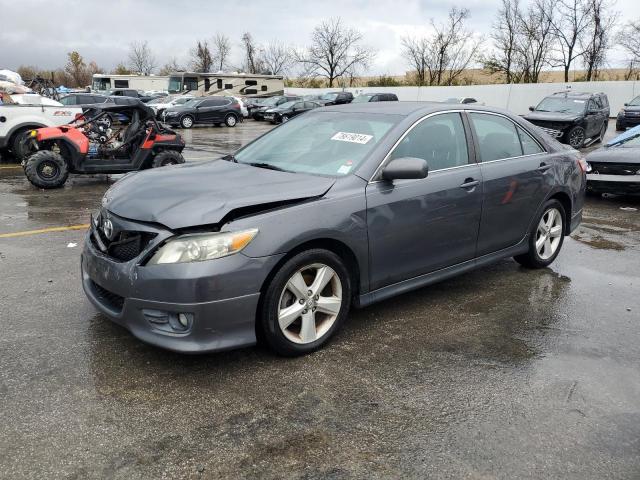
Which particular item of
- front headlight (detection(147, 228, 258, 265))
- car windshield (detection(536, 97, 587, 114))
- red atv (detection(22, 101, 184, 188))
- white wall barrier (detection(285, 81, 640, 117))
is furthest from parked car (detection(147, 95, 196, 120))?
front headlight (detection(147, 228, 258, 265))

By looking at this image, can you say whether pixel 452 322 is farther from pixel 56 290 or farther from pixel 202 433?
pixel 56 290

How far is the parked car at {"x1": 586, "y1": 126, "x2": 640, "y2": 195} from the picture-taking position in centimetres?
896

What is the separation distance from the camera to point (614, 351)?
152 inches

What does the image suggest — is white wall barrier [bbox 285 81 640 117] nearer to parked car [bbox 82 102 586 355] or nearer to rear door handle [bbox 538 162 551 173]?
rear door handle [bbox 538 162 551 173]

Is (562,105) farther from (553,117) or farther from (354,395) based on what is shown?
(354,395)

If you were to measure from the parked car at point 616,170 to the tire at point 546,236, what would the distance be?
363 cm

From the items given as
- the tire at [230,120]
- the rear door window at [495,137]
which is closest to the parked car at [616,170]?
the rear door window at [495,137]

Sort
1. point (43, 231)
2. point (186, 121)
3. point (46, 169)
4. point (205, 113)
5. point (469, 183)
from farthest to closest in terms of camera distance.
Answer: point (205, 113)
point (186, 121)
point (46, 169)
point (43, 231)
point (469, 183)

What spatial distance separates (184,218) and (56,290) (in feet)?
6.96

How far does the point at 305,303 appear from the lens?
11.8ft

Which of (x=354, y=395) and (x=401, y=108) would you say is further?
(x=401, y=108)

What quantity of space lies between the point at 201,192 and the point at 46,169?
7.70 metres

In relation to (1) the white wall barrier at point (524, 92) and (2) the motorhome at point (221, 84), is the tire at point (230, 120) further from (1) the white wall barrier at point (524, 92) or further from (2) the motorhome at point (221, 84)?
(1) the white wall barrier at point (524, 92)

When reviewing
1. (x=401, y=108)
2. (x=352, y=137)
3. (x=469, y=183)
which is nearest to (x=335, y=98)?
(x=401, y=108)
